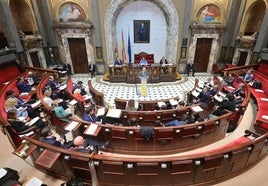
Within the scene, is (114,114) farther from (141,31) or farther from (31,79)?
(141,31)

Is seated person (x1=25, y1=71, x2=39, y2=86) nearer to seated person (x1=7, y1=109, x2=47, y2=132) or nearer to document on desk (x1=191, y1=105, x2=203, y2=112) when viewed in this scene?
seated person (x1=7, y1=109, x2=47, y2=132)

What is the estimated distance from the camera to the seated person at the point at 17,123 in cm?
535

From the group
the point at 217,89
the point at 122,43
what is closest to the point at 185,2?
the point at 122,43

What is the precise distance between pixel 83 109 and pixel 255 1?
39.6 feet

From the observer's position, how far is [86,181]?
406 cm

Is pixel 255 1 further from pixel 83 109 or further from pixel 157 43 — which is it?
pixel 83 109

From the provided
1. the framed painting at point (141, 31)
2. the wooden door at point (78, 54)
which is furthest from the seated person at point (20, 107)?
the framed painting at point (141, 31)

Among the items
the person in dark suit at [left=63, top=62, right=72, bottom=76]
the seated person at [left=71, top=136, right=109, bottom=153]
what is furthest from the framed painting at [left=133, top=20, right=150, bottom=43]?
the seated person at [left=71, top=136, right=109, bottom=153]

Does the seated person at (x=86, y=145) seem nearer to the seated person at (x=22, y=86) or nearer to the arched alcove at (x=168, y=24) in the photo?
the seated person at (x=22, y=86)

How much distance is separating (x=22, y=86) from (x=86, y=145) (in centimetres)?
605

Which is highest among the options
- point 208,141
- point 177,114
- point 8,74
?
point 8,74

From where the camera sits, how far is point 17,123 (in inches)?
212

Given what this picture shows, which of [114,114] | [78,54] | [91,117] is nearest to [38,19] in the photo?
[78,54]

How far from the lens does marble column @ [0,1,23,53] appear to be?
9.07 meters
